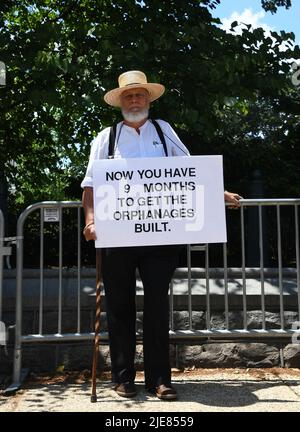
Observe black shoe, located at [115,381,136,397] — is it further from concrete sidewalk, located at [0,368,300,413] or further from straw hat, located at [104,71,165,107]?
straw hat, located at [104,71,165,107]

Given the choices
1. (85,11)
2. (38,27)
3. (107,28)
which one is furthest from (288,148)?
(38,27)

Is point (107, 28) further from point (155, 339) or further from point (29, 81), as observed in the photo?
point (155, 339)

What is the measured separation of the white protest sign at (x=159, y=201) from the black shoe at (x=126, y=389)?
3.18ft

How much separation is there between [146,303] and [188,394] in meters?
0.73

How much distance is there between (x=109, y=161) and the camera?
11.7 ft

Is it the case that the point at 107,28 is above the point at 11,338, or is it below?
above

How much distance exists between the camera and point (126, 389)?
3574mm

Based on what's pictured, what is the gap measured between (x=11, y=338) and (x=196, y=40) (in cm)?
362

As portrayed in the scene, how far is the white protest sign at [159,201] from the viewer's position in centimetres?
354
